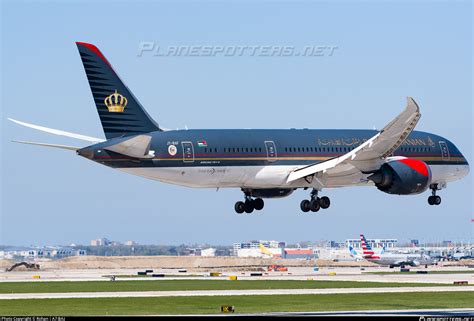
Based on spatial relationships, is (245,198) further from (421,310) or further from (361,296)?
(421,310)

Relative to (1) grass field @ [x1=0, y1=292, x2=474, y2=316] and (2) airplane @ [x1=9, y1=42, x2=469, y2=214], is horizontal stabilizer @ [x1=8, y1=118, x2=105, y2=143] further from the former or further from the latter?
(1) grass field @ [x1=0, y1=292, x2=474, y2=316]

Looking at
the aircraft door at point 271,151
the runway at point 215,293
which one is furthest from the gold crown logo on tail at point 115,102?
the runway at point 215,293

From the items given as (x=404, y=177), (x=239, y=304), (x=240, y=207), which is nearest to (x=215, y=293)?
(x=239, y=304)

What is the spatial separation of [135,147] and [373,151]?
17292 millimetres

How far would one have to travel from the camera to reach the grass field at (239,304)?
58.9 metres

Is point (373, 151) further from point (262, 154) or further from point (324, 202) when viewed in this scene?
point (262, 154)

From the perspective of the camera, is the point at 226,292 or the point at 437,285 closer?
the point at 226,292

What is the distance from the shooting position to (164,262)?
562 ft

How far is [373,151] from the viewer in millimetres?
78188

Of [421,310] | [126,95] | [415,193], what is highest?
[126,95]

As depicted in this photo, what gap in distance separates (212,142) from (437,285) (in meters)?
20.8

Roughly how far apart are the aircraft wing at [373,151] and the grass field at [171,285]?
862 centimetres

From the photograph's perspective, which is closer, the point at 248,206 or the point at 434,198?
the point at 248,206

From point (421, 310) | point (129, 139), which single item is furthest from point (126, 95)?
point (421, 310)
